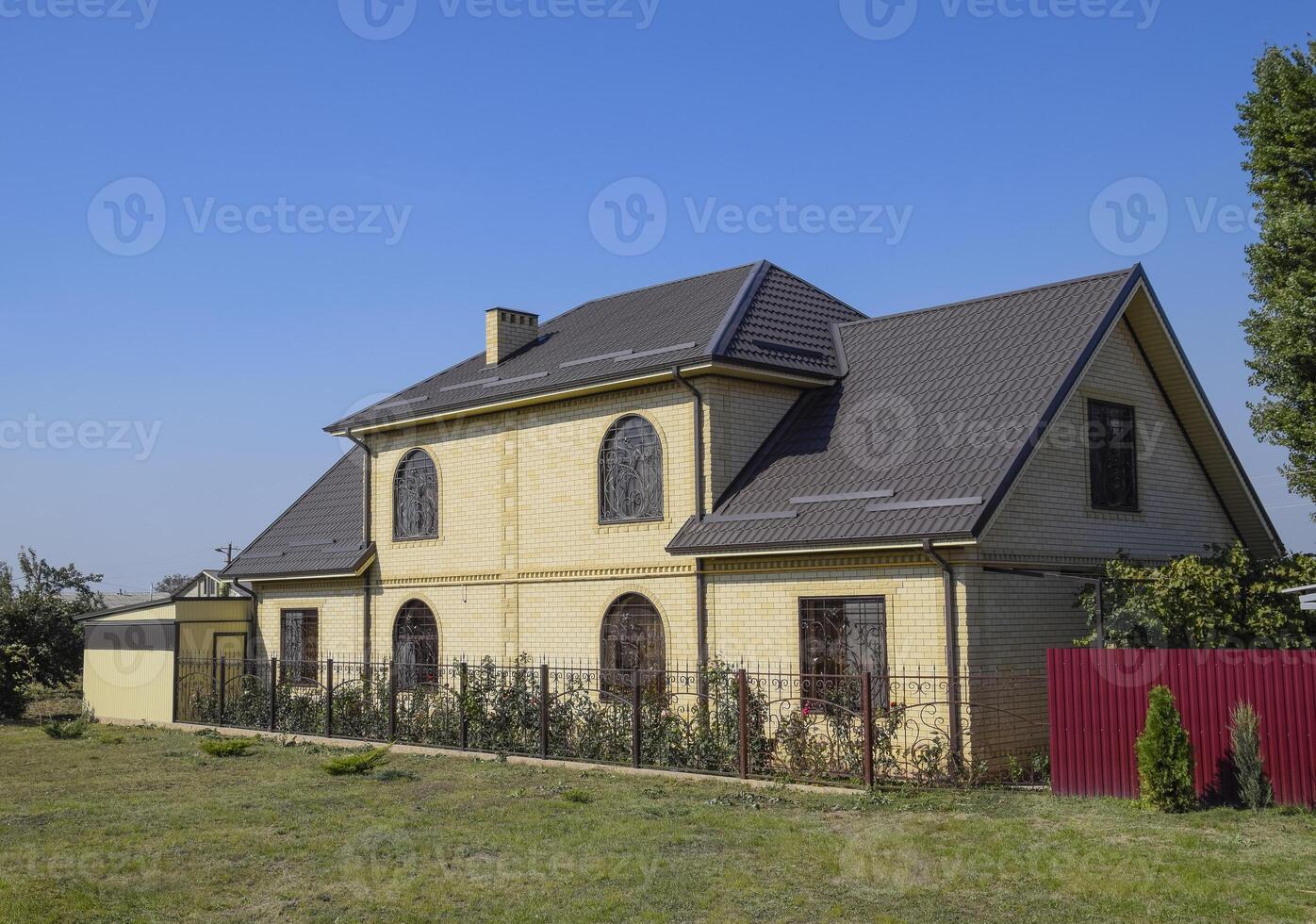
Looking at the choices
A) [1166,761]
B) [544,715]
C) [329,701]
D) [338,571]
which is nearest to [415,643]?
[338,571]

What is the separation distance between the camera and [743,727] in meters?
15.5

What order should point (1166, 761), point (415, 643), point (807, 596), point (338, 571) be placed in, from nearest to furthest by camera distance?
point (1166, 761), point (807, 596), point (415, 643), point (338, 571)

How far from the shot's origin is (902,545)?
49.5 feet

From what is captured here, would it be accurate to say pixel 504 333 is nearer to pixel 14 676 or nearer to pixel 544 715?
pixel 544 715

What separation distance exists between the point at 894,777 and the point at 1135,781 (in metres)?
2.75

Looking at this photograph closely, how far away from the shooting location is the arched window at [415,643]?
22578mm

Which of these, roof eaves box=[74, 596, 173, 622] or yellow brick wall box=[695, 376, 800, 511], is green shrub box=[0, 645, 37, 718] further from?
yellow brick wall box=[695, 376, 800, 511]

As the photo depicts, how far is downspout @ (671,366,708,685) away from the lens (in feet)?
58.8

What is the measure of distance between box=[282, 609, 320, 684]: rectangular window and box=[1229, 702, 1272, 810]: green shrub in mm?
16662

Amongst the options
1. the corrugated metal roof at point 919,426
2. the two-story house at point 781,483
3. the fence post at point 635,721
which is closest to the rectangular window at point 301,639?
the two-story house at point 781,483

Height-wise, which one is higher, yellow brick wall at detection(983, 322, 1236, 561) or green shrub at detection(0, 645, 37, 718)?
yellow brick wall at detection(983, 322, 1236, 561)

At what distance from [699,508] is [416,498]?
7.06 metres

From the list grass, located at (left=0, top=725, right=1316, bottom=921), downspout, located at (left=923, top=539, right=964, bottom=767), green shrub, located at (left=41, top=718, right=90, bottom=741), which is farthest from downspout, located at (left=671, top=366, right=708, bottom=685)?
green shrub, located at (left=41, top=718, right=90, bottom=741)

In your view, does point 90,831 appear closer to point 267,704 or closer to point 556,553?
point 556,553
